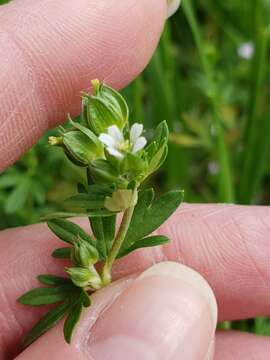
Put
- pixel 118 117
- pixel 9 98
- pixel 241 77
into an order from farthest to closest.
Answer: pixel 241 77, pixel 9 98, pixel 118 117

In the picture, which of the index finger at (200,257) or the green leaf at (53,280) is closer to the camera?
the green leaf at (53,280)

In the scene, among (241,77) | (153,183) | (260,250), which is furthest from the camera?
(241,77)

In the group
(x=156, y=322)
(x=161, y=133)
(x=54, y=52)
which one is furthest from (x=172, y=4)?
(x=156, y=322)

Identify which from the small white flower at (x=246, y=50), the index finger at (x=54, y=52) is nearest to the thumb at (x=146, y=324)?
the index finger at (x=54, y=52)

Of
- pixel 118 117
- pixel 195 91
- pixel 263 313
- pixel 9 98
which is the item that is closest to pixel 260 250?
pixel 263 313

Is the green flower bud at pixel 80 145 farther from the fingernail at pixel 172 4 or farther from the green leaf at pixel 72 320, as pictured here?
the fingernail at pixel 172 4

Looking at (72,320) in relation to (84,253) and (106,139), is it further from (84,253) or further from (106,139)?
(106,139)

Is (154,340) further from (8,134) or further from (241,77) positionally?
(241,77)
